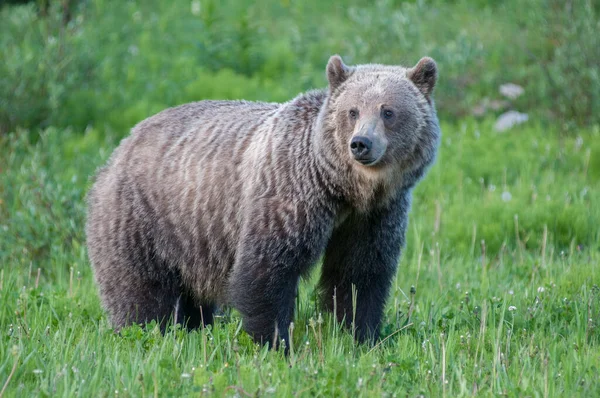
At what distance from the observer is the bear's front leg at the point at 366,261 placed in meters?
5.37

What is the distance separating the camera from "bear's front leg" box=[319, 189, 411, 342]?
17.6 ft

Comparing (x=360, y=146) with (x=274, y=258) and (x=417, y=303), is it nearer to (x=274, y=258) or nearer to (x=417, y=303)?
(x=274, y=258)

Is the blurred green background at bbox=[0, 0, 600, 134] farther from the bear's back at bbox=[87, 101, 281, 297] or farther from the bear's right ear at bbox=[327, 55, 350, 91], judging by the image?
the bear's right ear at bbox=[327, 55, 350, 91]

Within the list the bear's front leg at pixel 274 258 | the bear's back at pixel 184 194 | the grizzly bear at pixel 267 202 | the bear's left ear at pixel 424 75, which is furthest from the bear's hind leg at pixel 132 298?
the bear's left ear at pixel 424 75

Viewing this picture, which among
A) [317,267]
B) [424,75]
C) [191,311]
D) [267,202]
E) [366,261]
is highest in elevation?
[424,75]

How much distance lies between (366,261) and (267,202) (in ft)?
2.34

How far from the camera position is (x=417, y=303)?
607cm

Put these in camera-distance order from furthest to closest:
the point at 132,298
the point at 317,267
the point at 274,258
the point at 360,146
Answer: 1. the point at 132,298
2. the point at 317,267
3. the point at 274,258
4. the point at 360,146

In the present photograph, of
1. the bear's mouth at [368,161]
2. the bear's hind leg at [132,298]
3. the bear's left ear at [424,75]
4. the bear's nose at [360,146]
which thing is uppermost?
the bear's left ear at [424,75]

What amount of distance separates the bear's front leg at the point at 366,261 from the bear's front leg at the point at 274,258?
0.84 ft

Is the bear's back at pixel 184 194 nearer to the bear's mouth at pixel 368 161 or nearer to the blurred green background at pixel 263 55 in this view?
the bear's mouth at pixel 368 161

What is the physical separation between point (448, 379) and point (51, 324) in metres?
2.49

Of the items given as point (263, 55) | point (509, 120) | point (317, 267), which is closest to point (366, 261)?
point (317, 267)

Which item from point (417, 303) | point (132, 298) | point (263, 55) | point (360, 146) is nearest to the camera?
point (360, 146)
